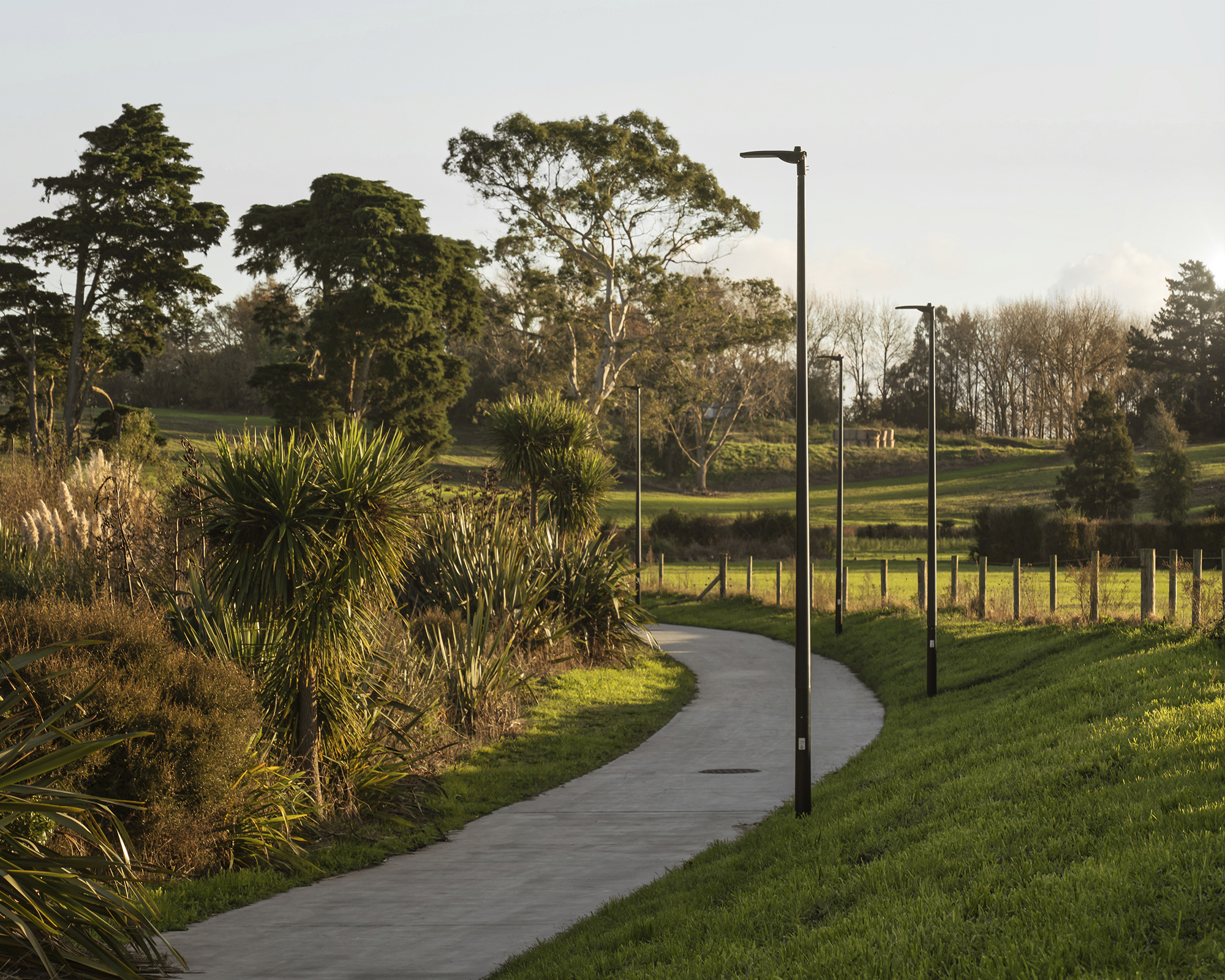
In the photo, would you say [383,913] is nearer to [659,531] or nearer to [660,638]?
[660,638]

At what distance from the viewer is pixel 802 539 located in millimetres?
11086

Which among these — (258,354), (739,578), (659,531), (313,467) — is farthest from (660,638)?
(258,354)

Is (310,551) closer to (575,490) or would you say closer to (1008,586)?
(575,490)

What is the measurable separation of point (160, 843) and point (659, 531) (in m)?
48.6

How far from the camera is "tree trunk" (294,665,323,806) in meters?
10.4

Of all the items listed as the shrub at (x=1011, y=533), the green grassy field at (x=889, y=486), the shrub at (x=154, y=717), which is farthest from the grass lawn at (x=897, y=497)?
the shrub at (x=154, y=717)

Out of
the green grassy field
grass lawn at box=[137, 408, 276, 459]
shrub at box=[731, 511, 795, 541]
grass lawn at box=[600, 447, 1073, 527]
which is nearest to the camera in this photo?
shrub at box=[731, 511, 795, 541]

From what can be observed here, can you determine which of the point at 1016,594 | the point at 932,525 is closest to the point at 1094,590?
the point at 932,525

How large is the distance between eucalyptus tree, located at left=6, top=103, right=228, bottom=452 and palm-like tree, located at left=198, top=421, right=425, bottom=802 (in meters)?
32.7

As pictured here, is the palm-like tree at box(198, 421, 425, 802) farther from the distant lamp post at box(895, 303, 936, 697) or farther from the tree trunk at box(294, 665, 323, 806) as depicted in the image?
the distant lamp post at box(895, 303, 936, 697)

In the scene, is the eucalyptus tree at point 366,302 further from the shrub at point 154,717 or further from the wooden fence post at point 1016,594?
the shrub at point 154,717

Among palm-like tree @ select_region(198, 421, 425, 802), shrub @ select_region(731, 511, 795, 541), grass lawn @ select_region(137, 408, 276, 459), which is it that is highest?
grass lawn @ select_region(137, 408, 276, 459)

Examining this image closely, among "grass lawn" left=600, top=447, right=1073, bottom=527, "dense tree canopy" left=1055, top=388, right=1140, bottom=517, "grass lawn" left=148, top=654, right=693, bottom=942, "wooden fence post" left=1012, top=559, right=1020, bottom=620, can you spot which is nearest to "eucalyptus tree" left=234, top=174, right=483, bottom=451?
"grass lawn" left=600, top=447, right=1073, bottom=527

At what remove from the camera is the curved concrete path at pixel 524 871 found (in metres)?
7.20
